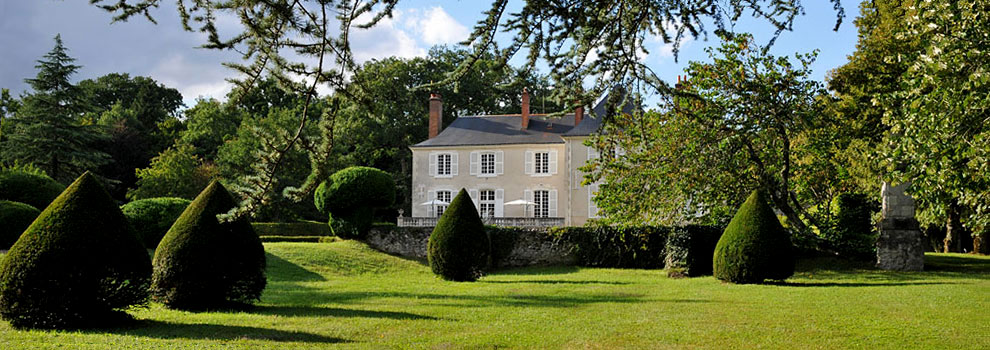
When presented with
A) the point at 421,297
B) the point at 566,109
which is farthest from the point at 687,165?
the point at 566,109

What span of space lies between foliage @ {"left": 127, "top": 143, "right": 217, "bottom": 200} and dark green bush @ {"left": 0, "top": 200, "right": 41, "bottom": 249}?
1863 cm

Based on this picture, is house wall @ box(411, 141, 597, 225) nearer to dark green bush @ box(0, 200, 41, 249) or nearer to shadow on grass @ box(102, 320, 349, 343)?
dark green bush @ box(0, 200, 41, 249)

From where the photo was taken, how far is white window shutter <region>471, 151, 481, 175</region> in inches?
1537

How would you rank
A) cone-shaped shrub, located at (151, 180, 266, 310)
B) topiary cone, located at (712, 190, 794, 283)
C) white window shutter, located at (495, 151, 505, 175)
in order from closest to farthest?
1. cone-shaped shrub, located at (151, 180, 266, 310)
2. topiary cone, located at (712, 190, 794, 283)
3. white window shutter, located at (495, 151, 505, 175)

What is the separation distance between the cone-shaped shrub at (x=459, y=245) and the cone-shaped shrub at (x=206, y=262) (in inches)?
265

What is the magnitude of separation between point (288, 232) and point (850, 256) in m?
21.6

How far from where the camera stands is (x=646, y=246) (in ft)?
69.3

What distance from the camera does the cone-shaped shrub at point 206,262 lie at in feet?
32.9

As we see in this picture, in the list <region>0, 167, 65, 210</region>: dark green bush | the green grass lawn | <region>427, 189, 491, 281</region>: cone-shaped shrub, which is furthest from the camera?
<region>0, 167, 65, 210</region>: dark green bush

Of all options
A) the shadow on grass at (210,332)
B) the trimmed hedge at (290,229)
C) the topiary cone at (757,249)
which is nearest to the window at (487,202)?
the trimmed hedge at (290,229)

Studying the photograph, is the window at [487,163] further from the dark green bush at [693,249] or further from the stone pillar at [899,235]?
the stone pillar at [899,235]

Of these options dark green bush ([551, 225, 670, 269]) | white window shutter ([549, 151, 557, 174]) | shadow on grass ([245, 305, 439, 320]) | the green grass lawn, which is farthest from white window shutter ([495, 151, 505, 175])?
shadow on grass ([245, 305, 439, 320])

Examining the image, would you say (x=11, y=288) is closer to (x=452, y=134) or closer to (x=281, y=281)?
(x=281, y=281)

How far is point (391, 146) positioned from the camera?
151 feet
